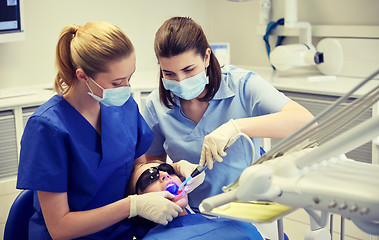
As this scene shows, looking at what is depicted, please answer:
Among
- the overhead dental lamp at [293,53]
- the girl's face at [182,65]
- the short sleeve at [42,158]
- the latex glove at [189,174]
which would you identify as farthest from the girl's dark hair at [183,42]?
the overhead dental lamp at [293,53]

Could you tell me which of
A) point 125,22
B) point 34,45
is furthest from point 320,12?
point 34,45

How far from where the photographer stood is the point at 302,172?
103cm

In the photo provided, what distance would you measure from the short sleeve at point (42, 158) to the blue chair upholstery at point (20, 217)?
6.4 inches

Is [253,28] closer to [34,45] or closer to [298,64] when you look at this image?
[298,64]

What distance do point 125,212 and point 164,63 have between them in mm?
515

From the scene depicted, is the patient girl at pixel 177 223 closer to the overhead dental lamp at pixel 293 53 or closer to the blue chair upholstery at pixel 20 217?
the blue chair upholstery at pixel 20 217

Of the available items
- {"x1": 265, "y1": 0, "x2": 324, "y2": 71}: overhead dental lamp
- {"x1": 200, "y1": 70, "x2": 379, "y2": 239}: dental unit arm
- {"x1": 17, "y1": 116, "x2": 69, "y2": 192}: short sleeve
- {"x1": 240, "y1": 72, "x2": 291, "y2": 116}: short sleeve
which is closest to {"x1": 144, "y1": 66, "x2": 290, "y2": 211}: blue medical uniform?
{"x1": 240, "y1": 72, "x2": 291, "y2": 116}: short sleeve

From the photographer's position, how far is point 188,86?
170cm

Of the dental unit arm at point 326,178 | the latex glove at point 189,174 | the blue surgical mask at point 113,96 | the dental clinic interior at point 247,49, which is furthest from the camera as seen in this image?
the dental clinic interior at point 247,49

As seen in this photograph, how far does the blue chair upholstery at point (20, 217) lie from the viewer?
1600mm

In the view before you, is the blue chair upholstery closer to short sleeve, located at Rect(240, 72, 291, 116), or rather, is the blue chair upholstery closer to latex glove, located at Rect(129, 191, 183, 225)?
latex glove, located at Rect(129, 191, 183, 225)

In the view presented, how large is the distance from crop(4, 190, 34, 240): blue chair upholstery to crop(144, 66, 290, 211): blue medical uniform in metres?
0.51

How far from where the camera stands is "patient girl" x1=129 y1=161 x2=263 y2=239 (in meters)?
1.42

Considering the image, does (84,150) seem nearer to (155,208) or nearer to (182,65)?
(155,208)
